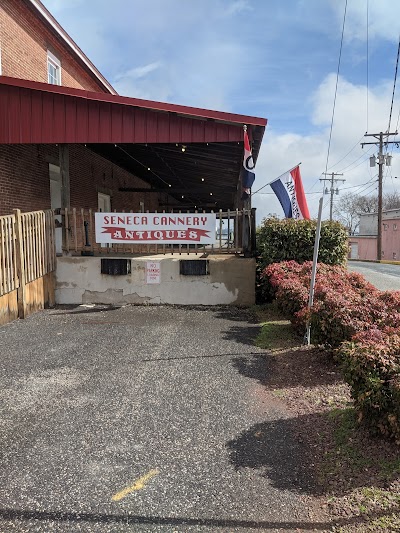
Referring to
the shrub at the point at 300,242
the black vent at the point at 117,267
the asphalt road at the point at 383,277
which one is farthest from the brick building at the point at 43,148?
the asphalt road at the point at 383,277

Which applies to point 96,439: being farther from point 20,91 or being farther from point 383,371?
point 20,91

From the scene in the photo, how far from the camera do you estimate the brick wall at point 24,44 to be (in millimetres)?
10844

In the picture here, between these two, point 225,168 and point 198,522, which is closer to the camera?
point 198,522

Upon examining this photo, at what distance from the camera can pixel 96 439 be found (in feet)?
10.8

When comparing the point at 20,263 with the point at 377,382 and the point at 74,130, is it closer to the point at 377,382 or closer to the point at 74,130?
the point at 74,130

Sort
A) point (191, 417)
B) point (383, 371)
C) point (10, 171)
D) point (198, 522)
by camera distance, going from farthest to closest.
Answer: point (10, 171), point (191, 417), point (383, 371), point (198, 522)

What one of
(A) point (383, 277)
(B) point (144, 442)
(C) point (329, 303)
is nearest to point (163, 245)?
(C) point (329, 303)

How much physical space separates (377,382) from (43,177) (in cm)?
1039

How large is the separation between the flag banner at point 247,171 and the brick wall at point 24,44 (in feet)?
21.9

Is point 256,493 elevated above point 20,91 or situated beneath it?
situated beneath

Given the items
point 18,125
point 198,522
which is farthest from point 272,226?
point 198,522

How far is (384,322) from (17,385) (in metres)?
3.83

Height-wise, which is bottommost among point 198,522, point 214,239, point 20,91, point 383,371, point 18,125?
point 198,522

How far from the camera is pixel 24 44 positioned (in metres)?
11.7
